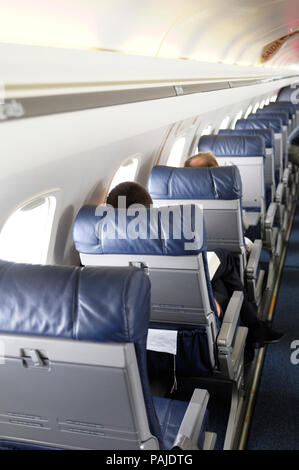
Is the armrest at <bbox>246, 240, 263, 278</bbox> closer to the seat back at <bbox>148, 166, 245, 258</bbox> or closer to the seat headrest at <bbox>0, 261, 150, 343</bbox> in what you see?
the seat back at <bbox>148, 166, 245, 258</bbox>

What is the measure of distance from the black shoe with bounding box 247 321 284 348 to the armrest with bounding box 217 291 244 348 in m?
0.66

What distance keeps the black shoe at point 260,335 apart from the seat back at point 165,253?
3.51ft

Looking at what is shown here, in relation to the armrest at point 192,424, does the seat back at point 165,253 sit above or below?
above

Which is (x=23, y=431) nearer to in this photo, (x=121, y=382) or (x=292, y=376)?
(x=121, y=382)

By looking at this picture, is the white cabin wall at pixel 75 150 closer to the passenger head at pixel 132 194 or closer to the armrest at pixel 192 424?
the passenger head at pixel 132 194

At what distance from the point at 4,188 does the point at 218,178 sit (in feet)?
5.56

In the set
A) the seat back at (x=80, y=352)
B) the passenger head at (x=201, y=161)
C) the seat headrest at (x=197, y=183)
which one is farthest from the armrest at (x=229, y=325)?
the passenger head at (x=201, y=161)

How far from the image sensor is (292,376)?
3529 millimetres

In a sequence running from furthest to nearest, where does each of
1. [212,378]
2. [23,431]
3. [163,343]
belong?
[212,378]
[163,343]
[23,431]

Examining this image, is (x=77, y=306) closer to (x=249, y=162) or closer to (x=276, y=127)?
(x=249, y=162)

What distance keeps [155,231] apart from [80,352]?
91cm

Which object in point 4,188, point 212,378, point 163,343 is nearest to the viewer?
point 4,188

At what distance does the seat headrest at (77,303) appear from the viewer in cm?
131

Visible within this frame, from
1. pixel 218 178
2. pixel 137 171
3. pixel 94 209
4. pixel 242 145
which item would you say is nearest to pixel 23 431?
pixel 94 209
